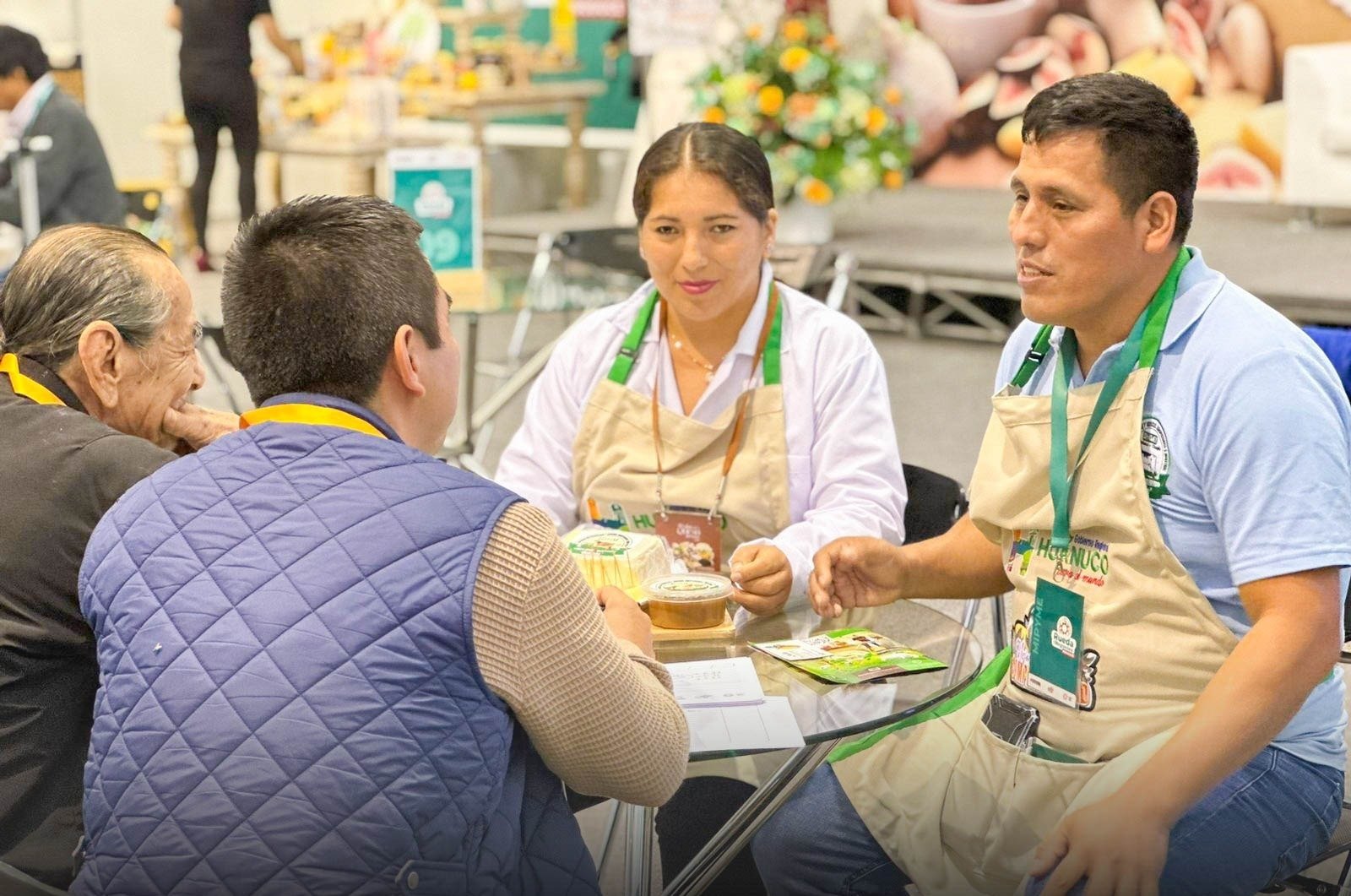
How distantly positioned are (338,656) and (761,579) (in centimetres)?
103

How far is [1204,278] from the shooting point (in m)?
2.15

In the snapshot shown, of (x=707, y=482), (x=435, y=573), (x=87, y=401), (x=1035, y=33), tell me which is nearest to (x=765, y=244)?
(x=707, y=482)

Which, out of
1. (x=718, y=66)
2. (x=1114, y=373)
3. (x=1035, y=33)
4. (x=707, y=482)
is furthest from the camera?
(x=1035, y=33)

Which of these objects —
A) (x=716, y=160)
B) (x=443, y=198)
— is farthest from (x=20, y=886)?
(x=443, y=198)

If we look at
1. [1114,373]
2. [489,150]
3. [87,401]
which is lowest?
[489,150]

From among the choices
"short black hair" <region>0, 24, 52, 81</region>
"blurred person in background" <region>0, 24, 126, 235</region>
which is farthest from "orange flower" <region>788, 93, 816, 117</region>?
"short black hair" <region>0, 24, 52, 81</region>

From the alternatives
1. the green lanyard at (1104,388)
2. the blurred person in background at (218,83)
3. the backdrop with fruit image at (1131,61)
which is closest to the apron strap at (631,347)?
the green lanyard at (1104,388)

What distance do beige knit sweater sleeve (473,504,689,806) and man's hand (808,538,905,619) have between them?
725 mm

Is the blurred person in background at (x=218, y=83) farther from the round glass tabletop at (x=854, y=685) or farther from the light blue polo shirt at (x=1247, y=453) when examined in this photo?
the light blue polo shirt at (x=1247, y=453)

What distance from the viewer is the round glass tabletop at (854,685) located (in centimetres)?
208

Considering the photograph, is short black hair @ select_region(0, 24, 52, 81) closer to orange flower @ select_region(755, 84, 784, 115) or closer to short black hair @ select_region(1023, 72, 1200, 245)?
orange flower @ select_region(755, 84, 784, 115)

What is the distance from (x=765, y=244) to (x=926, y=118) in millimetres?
7222

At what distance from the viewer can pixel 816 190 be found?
702 centimetres

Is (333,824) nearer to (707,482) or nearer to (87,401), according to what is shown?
(87,401)
